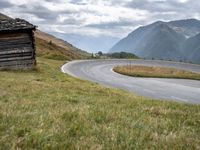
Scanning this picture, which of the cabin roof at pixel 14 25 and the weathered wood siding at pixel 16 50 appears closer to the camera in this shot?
the cabin roof at pixel 14 25

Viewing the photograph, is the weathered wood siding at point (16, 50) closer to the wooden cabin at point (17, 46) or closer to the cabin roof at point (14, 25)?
the wooden cabin at point (17, 46)

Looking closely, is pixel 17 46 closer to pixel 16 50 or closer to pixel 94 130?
pixel 16 50

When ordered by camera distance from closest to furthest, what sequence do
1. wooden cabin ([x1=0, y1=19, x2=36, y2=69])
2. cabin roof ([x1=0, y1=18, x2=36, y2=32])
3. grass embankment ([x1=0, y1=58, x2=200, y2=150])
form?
grass embankment ([x1=0, y1=58, x2=200, y2=150])
cabin roof ([x1=0, y1=18, x2=36, y2=32])
wooden cabin ([x1=0, y1=19, x2=36, y2=69])

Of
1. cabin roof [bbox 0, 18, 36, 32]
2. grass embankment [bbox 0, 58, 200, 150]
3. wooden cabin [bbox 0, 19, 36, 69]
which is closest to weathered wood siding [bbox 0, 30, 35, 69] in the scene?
wooden cabin [bbox 0, 19, 36, 69]

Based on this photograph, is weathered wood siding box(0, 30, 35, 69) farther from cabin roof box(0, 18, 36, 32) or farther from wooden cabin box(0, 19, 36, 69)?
cabin roof box(0, 18, 36, 32)

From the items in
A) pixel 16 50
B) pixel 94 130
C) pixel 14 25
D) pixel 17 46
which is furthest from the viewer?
pixel 17 46

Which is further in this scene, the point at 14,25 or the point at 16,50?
the point at 16,50

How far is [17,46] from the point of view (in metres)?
43.2

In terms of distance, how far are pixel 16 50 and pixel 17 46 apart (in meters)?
0.46

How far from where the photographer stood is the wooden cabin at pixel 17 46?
4269cm

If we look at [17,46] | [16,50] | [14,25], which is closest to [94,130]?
[14,25]

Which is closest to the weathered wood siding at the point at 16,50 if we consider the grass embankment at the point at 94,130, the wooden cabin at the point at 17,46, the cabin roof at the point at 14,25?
the wooden cabin at the point at 17,46

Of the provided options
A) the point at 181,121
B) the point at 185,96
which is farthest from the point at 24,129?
the point at 185,96

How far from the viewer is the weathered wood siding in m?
42.8
